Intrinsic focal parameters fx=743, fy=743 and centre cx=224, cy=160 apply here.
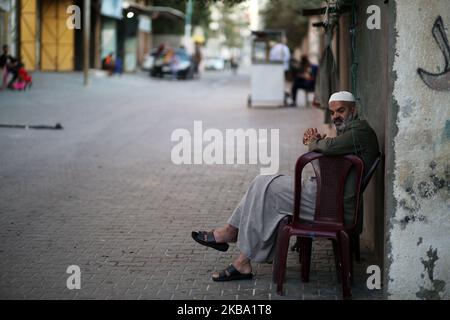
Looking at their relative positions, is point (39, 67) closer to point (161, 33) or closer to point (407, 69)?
point (161, 33)

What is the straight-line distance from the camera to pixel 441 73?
470 centimetres

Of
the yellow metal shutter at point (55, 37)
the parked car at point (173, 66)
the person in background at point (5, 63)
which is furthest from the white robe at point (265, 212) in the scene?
the parked car at point (173, 66)

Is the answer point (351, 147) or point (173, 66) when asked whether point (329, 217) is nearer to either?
point (351, 147)

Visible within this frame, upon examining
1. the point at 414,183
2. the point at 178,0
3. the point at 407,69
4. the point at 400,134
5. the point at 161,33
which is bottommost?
the point at 414,183

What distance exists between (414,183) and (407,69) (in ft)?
2.43

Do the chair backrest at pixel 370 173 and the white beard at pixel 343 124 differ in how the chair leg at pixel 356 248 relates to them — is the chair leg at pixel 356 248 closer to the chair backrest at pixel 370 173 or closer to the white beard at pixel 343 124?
the chair backrest at pixel 370 173

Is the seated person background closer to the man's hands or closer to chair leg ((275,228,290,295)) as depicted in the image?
the man's hands

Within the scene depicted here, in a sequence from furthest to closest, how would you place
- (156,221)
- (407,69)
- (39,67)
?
(39,67), (156,221), (407,69)

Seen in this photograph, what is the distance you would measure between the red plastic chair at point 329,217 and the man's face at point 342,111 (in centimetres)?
44

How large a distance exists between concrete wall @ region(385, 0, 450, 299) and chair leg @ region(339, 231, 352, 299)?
29 centimetres

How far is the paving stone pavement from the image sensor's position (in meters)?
5.37

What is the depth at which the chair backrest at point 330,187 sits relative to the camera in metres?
5.12

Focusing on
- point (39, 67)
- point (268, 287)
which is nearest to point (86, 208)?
point (268, 287)

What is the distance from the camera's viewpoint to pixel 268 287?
5.37 m
